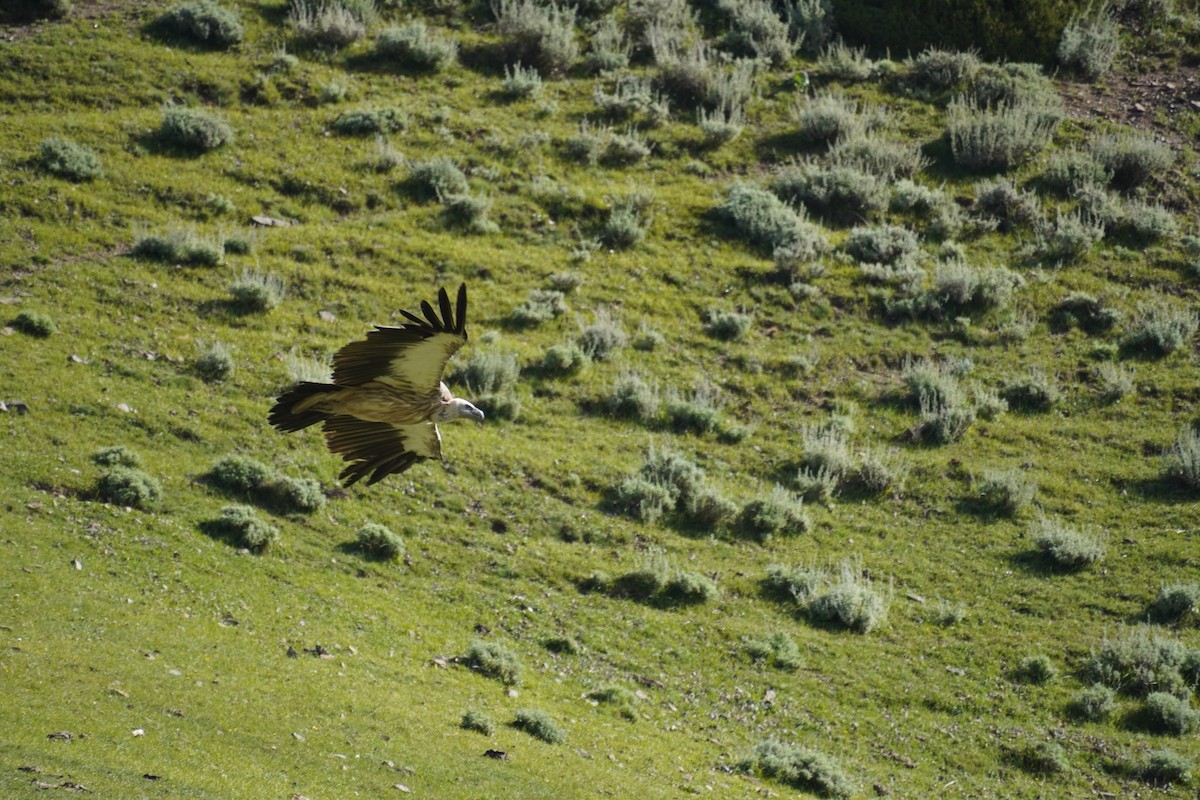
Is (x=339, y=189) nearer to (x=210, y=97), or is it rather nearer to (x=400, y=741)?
(x=210, y=97)

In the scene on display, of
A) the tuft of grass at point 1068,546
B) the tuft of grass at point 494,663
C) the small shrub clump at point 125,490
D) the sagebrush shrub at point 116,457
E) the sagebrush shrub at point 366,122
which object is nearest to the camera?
the tuft of grass at point 494,663

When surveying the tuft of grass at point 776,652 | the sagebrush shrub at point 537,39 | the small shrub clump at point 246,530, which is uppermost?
the sagebrush shrub at point 537,39

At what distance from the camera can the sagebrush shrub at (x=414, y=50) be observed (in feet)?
99.4

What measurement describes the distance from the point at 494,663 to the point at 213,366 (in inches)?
280

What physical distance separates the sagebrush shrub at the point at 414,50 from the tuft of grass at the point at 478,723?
19007mm

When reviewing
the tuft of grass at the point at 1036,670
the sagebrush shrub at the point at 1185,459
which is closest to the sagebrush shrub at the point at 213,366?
the tuft of grass at the point at 1036,670

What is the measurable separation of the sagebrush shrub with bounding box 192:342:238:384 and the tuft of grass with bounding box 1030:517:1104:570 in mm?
12519

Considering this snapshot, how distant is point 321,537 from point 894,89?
20.1m

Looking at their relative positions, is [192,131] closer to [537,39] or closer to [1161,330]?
[537,39]

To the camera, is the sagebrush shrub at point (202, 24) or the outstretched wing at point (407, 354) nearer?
the outstretched wing at point (407, 354)

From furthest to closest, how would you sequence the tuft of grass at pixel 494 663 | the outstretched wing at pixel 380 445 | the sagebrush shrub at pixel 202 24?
1. the sagebrush shrub at pixel 202 24
2. the tuft of grass at pixel 494 663
3. the outstretched wing at pixel 380 445

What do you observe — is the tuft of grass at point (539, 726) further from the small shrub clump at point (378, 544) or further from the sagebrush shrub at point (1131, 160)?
the sagebrush shrub at point (1131, 160)

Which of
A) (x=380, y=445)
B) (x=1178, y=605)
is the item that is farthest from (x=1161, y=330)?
(x=380, y=445)

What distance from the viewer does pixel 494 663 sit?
655 inches
